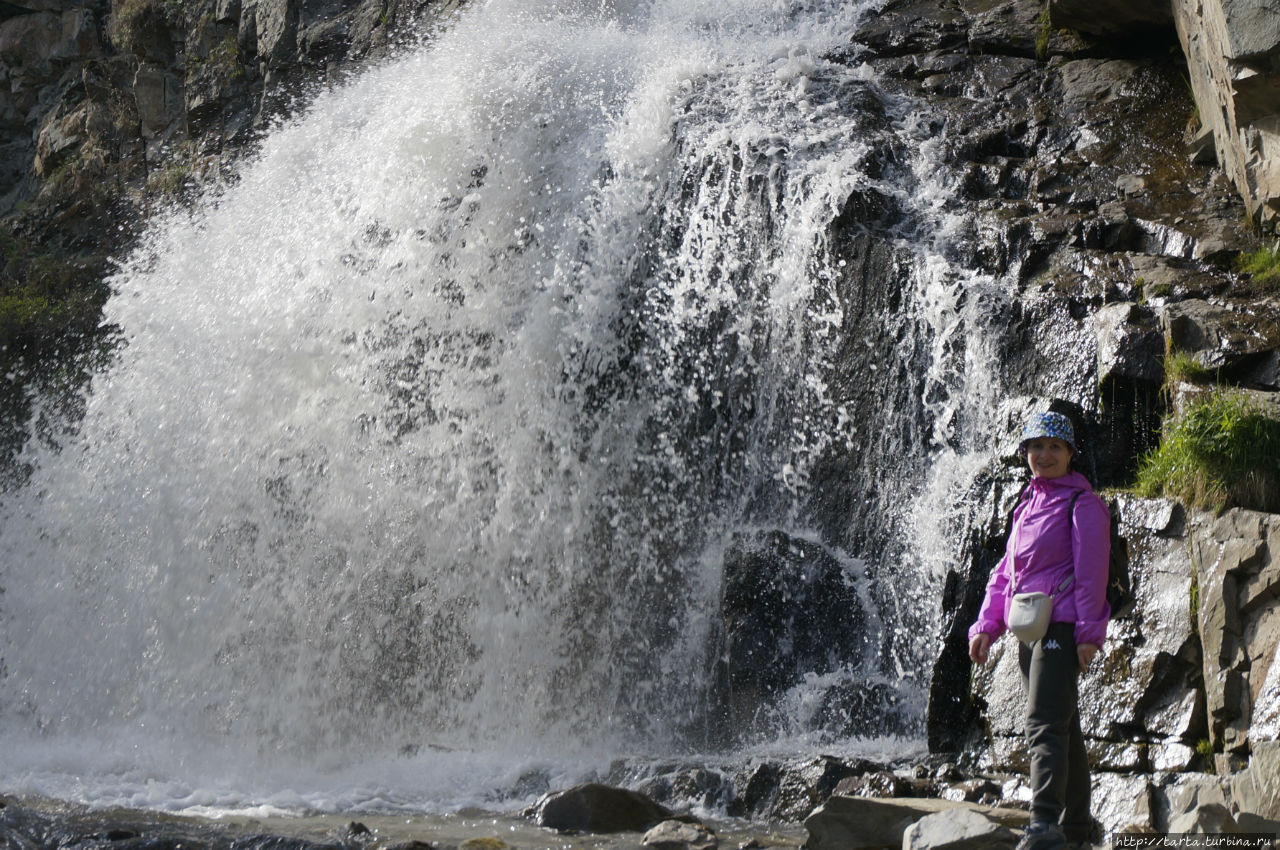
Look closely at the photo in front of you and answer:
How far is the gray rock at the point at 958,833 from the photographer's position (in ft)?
14.6

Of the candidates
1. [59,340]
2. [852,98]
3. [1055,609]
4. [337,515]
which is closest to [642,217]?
[852,98]

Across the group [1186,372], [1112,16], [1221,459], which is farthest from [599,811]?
[1112,16]

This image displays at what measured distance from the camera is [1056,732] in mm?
4559

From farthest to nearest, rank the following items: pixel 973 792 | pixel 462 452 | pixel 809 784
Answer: pixel 462 452, pixel 809 784, pixel 973 792

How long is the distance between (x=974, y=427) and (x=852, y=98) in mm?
4697

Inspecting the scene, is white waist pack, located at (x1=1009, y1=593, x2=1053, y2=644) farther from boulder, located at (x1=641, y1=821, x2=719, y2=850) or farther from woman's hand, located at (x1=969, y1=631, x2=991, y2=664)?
boulder, located at (x1=641, y1=821, x2=719, y2=850)

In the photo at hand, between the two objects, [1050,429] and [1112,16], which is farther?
[1112,16]

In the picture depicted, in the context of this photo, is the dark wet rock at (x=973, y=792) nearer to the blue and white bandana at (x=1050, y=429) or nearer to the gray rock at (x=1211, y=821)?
the gray rock at (x=1211, y=821)

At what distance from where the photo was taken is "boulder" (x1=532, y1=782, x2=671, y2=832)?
608cm

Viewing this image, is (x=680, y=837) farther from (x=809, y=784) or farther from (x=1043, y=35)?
(x=1043, y=35)

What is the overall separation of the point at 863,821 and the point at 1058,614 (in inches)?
52.4

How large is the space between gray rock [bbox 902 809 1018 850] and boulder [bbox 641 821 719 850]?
1161 millimetres

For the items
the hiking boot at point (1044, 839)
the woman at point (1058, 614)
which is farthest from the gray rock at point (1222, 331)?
the hiking boot at point (1044, 839)

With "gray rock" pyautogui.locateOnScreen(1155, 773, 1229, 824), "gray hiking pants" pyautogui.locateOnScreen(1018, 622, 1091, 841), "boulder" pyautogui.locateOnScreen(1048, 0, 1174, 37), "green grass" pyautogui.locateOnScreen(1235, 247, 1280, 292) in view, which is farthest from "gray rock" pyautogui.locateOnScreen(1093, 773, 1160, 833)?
"boulder" pyautogui.locateOnScreen(1048, 0, 1174, 37)
